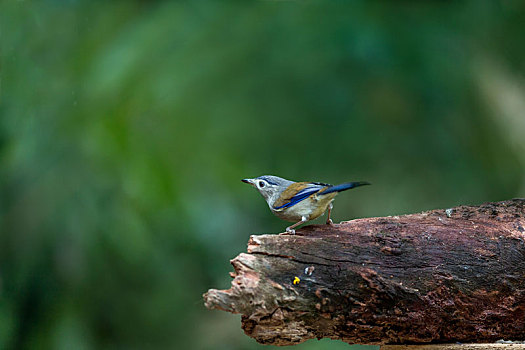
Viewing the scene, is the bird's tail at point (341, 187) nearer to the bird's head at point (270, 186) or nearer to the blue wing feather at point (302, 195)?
the blue wing feather at point (302, 195)

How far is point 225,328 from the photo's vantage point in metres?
3.57

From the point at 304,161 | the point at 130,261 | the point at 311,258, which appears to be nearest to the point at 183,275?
the point at 130,261

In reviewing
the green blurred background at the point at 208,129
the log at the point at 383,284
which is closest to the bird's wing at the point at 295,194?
the log at the point at 383,284

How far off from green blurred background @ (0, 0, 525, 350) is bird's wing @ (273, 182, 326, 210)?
1533mm

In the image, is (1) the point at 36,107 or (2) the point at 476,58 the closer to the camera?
(1) the point at 36,107

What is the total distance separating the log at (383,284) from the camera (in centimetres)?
178

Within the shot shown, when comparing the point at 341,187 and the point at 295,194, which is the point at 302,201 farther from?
the point at 341,187

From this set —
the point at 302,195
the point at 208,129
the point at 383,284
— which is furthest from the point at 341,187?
the point at 208,129

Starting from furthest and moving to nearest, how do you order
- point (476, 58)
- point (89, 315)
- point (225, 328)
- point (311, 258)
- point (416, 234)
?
point (476, 58), point (225, 328), point (89, 315), point (416, 234), point (311, 258)

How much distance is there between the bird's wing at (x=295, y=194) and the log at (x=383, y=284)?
0.13 meters

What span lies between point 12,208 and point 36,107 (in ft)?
2.29

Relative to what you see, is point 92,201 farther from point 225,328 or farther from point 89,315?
point 225,328

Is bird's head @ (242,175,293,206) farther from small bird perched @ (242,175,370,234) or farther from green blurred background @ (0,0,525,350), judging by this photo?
green blurred background @ (0,0,525,350)

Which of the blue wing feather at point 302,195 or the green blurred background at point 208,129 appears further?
the green blurred background at point 208,129
